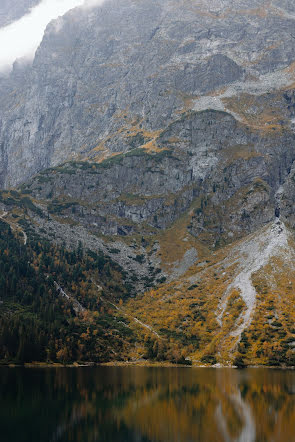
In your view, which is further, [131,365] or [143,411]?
[131,365]

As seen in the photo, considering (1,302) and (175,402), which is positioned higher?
(1,302)

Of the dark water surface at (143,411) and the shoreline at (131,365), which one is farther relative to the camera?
the shoreline at (131,365)

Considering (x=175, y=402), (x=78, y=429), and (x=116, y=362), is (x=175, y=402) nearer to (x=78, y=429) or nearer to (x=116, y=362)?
(x=78, y=429)

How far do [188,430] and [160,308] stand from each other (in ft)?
482

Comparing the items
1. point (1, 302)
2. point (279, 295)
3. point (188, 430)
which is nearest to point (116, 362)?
point (1, 302)

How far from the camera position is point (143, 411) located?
62.8 m

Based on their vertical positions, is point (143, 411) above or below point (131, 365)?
above

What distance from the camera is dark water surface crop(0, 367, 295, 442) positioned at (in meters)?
49.6

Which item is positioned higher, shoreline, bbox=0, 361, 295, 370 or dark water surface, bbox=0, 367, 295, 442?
dark water surface, bbox=0, 367, 295, 442

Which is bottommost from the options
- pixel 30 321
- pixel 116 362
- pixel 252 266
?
pixel 116 362

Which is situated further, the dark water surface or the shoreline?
the shoreline

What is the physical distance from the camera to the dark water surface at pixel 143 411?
163 feet

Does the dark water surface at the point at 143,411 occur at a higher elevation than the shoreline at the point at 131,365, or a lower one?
higher

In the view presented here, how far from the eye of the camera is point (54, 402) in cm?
6481
